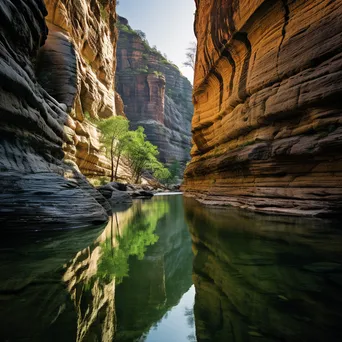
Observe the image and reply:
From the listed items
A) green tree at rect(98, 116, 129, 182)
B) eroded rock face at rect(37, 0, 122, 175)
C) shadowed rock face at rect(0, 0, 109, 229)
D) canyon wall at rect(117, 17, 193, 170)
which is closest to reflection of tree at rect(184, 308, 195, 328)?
shadowed rock face at rect(0, 0, 109, 229)

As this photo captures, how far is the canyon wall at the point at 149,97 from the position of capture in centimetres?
6538

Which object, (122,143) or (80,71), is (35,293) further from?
(122,143)

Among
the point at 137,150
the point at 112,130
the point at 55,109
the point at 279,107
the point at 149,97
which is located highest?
the point at 149,97

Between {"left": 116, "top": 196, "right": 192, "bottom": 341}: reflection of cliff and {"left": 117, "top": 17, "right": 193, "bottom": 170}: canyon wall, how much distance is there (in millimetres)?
59485

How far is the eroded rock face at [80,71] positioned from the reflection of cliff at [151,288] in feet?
47.8

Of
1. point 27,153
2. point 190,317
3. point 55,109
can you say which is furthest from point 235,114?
point 190,317

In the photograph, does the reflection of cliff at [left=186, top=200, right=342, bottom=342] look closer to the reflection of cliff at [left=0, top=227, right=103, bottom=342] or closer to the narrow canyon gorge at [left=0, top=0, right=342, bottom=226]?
the reflection of cliff at [left=0, top=227, right=103, bottom=342]

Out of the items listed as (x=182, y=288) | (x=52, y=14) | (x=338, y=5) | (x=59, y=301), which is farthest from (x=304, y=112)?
(x=52, y=14)

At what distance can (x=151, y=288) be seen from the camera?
122 inches

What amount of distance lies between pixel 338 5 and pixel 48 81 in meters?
22.8

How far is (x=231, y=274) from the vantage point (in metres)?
3.31

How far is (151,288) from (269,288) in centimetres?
145

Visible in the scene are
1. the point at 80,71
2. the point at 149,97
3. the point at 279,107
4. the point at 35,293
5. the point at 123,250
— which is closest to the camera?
the point at 35,293

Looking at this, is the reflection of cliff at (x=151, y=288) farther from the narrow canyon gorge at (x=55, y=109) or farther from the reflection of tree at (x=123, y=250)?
the narrow canyon gorge at (x=55, y=109)
